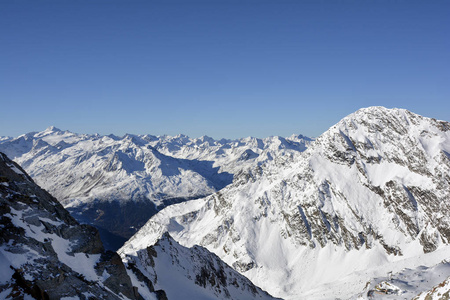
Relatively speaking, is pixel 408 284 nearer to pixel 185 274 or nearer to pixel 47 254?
pixel 47 254

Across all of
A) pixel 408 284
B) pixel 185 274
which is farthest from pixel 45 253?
pixel 185 274

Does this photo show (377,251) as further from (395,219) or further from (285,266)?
(285,266)

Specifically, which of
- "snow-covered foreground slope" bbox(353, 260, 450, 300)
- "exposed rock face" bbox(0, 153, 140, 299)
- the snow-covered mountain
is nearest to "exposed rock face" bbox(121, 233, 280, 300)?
the snow-covered mountain

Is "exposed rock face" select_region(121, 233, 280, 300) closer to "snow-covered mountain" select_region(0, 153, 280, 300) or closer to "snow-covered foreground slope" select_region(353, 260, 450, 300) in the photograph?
"snow-covered mountain" select_region(0, 153, 280, 300)

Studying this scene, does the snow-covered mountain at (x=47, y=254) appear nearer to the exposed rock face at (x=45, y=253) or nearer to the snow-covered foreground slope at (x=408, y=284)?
the exposed rock face at (x=45, y=253)

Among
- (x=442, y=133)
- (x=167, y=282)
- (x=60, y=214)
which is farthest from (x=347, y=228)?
(x=60, y=214)
